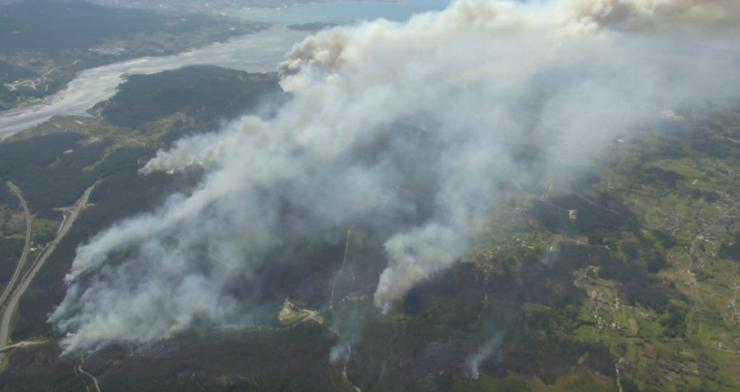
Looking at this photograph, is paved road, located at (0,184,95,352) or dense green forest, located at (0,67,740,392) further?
paved road, located at (0,184,95,352)

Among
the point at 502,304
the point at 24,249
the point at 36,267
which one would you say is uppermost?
the point at 24,249

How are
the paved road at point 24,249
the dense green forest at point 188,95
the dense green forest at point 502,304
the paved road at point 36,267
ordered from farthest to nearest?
1. the dense green forest at point 188,95
2. the paved road at point 24,249
3. the paved road at point 36,267
4. the dense green forest at point 502,304

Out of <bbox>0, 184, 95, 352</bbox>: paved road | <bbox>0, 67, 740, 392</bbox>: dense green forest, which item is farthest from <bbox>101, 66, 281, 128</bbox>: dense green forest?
<bbox>0, 184, 95, 352</bbox>: paved road

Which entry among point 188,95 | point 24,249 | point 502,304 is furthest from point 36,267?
point 188,95

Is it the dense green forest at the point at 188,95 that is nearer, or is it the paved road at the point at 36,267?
the paved road at the point at 36,267

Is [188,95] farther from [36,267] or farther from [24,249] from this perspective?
[36,267]

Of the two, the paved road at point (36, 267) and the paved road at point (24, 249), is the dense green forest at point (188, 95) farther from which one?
the paved road at point (36, 267)

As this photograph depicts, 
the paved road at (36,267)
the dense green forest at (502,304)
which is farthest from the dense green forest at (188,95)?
the paved road at (36,267)

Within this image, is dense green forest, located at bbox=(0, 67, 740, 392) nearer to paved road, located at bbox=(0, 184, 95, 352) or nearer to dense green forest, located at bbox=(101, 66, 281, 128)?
paved road, located at bbox=(0, 184, 95, 352)

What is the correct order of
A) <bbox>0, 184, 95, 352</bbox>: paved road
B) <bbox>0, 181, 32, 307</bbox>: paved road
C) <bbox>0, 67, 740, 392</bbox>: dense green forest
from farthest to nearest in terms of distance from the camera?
<bbox>0, 181, 32, 307</bbox>: paved road < <bbox>0, 184, 95, 352</bbox>: paved road < <bbox>0, 67, 740, 392</bbox>: dense green forest
